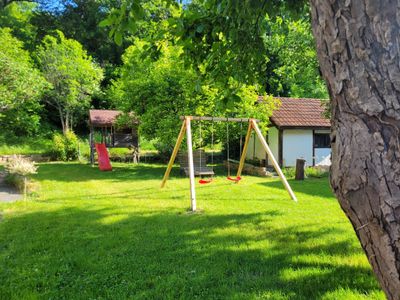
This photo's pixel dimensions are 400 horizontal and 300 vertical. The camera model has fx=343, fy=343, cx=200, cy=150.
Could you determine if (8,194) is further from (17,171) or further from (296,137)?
(296,137)

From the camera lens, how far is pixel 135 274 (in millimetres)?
3738

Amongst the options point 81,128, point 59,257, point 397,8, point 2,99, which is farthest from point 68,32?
→ point 397,8

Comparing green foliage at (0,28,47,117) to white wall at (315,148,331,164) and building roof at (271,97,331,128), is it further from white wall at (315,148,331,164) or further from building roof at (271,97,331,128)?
white wall at (315,148,331,164)

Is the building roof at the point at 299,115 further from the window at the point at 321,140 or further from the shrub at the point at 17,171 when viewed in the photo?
the shrub at the point at 17,171

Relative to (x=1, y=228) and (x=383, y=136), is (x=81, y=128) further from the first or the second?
(x=383, y=136)

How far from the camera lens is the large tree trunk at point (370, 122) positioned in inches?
51.4

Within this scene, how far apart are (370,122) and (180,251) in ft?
11.8

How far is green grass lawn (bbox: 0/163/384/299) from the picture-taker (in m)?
3.35

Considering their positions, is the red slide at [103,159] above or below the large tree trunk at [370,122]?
below

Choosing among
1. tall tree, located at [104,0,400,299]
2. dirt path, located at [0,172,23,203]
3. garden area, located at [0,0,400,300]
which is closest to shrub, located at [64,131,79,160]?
garden area, located at [0,0,400,300]

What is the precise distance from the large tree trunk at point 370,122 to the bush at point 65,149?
2165cm

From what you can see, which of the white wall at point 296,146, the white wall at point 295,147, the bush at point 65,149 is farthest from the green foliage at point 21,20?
the white wall at point 296,146

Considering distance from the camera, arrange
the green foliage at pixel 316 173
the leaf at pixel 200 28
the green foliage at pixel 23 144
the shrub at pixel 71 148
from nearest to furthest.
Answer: the leaf at pixel 200 28, the green foliage at pixel 316 173, the shrub at pixel 71 148, the green foliage at pixel 23 144

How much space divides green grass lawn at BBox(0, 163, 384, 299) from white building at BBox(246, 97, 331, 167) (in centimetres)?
954
